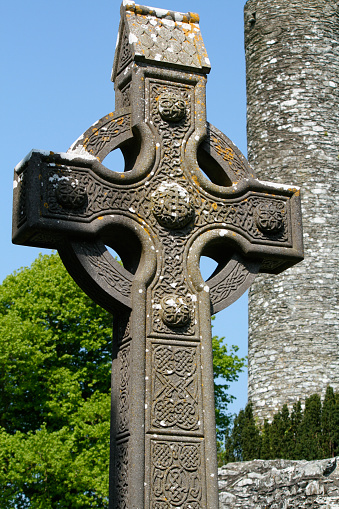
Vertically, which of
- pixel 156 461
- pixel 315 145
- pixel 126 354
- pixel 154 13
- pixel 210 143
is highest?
pixel 315 145

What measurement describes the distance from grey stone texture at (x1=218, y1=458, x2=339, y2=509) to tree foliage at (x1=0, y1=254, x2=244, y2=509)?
6.32 meters

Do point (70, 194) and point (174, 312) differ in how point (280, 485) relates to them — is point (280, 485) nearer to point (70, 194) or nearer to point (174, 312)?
point (174, 312)

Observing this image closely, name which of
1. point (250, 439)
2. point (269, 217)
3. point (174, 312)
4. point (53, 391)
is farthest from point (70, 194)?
point (53, 391)

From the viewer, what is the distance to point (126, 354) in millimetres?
5051

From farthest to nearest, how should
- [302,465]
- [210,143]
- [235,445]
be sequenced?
[235,445], [302,465], [210,143]

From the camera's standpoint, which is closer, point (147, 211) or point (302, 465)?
point (147, 211)

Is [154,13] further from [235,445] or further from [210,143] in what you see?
[235,445]

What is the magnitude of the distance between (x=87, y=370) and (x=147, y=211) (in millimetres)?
19749

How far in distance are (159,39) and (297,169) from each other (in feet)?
51.8

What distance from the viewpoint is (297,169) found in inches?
830

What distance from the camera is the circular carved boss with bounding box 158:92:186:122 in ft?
18.1

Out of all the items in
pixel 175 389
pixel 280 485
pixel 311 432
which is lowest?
pixel 175 389

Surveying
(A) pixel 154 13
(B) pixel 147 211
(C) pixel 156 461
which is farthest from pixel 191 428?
(A) pixel 154 13

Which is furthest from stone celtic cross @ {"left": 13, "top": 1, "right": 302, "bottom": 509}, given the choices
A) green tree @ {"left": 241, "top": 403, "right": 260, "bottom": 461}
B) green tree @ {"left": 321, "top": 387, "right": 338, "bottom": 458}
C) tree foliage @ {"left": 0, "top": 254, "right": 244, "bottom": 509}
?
tree foliage @ {"left": 0, "top": 254, "right": 244, "bottom": 509}
